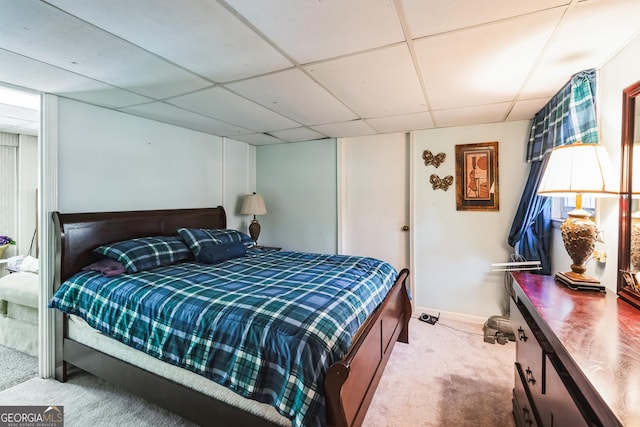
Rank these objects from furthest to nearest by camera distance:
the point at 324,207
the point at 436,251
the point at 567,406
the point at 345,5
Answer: the point at 324,207
the point at 436,251
the point at 345,5
the point at 567,406

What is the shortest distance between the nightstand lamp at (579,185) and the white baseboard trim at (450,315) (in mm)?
1863

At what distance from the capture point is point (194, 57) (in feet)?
5.65

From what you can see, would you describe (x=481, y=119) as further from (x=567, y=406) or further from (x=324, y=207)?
(x=567, y=406)

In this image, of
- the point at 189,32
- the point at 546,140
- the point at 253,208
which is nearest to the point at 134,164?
the point at 253,208

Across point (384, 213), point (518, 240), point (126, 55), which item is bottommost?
point (518, 240)

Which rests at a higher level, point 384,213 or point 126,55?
point 126,55

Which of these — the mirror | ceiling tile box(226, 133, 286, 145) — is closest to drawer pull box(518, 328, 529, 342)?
the mirror

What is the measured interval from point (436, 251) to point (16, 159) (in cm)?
563

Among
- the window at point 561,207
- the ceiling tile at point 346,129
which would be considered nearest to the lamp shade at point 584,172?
the window at point 561,207

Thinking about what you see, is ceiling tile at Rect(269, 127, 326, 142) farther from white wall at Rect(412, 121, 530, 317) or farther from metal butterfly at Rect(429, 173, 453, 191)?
metal butterfly at Rect(429, 173, 453, 191)

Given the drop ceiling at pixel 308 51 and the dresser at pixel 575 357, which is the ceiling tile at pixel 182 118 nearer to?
the drop ceiling at pixel 308 51

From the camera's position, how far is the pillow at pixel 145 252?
2260 mm

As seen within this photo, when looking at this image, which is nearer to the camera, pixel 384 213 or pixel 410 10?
pixel 410 10

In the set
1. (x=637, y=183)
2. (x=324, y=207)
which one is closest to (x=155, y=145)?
(x=324, y=207)
